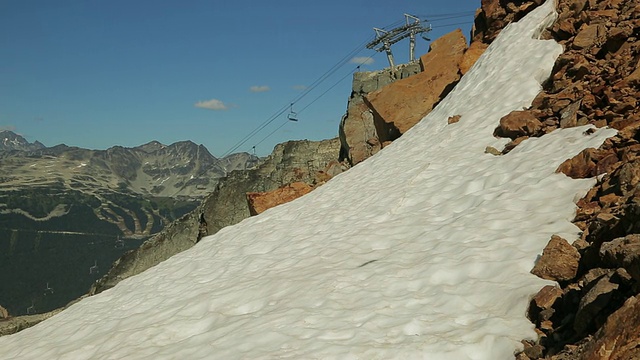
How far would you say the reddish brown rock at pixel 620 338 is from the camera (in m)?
4.79

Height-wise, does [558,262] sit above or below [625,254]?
below

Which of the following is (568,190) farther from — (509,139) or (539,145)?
(509,139)

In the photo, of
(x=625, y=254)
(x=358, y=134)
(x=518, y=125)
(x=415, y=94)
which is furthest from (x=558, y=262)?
(x=358, y=134)

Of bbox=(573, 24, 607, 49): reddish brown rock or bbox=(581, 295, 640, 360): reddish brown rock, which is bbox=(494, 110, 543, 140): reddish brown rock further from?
bbox=(581, 295, 640, 360): reddish brown rock

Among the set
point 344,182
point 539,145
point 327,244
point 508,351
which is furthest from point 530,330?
point 344,182

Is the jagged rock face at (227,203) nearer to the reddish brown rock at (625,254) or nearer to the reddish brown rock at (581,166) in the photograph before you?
the reddish brown rock at (581,166)

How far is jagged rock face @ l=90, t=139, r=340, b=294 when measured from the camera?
121 feet

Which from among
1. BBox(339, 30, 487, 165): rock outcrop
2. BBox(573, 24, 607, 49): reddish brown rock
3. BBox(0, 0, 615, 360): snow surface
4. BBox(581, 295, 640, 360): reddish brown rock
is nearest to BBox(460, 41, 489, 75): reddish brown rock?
BBox(339, 30, 487, 165): rock outcrop

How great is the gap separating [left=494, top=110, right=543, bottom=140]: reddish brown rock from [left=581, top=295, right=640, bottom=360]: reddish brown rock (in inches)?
431

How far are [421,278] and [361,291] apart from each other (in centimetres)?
121

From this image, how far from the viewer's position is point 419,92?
28391 millimetres

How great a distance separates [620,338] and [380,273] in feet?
19.1

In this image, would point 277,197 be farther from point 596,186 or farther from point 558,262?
point 558,262

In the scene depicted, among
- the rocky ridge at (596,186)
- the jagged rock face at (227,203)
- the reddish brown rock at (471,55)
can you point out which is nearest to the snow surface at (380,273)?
the rocky ridge at (596,186)
